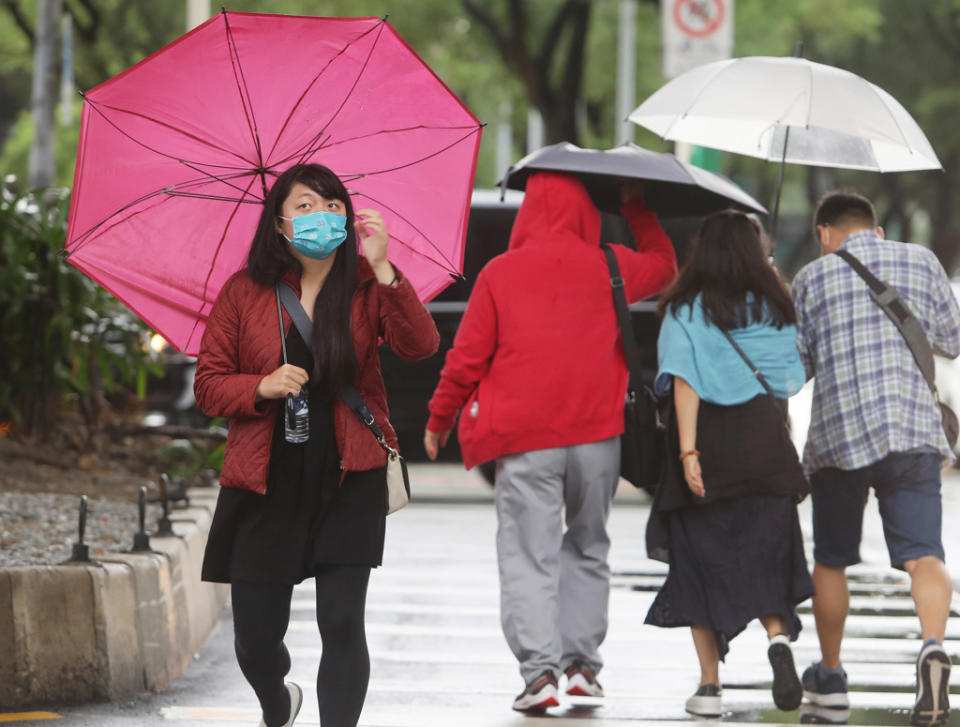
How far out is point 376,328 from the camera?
4859 millimetres

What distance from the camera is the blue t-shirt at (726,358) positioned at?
582 centimetres

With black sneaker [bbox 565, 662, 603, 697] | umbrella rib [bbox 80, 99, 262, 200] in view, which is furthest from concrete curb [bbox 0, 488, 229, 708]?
umbrella rib [bbox 80, 99, 262, 200]

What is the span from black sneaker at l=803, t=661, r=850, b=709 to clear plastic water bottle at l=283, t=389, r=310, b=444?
239 centimetres

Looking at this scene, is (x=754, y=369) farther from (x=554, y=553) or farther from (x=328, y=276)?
(x=328, y=276)

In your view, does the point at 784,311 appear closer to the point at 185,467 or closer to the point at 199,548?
the point at 199,548

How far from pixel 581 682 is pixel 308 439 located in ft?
6.06

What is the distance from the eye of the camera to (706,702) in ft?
19.2

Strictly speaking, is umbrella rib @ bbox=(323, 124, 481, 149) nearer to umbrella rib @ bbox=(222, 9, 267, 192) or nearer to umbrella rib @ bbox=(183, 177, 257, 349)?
umbrella rib @ bbox=(222, 9, 267, 192)

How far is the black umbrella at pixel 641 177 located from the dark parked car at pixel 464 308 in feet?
15.3

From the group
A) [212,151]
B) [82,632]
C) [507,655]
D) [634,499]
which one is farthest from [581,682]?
[634,499]

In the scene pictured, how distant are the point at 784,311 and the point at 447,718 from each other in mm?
1778

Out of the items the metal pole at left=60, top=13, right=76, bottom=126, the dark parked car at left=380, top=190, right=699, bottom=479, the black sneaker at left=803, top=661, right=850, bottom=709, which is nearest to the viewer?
the black sneaker at left=803, top=661, right=850, bottom=709

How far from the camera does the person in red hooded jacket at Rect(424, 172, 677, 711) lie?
233 inches

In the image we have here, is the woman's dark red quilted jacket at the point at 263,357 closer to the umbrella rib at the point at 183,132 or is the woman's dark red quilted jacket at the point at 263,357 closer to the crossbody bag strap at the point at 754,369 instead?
the umbrella rib at the point at 183,132
